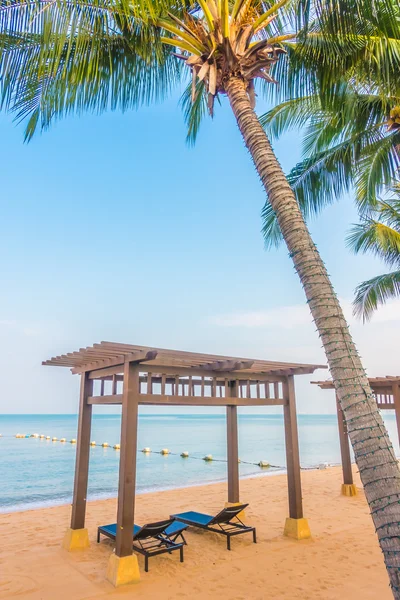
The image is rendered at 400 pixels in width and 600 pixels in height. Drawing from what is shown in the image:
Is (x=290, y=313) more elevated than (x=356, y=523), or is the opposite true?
(x=290, y=313)

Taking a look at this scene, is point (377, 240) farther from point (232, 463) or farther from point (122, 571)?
point (122, 571)

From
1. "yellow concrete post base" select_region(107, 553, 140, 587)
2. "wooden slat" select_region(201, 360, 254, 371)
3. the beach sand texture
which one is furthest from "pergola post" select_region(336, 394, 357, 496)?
"yellow concrete post base" select_region(107, 553, 140, 587)

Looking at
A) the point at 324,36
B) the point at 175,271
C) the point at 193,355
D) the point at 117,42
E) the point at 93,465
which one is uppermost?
the point at 175,271

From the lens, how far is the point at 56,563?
541 cm

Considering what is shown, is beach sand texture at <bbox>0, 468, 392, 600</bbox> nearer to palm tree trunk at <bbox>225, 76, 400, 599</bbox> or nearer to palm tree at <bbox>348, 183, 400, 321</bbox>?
palm tree trunk at <bbox>225, 76, 400, 599</bbox>

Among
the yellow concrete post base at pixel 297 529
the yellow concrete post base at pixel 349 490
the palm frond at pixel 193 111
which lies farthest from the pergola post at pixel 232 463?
the palm frond at pixel 193 111

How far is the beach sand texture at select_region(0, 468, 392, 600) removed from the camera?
4504mm

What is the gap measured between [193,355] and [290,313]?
22253 millimetres

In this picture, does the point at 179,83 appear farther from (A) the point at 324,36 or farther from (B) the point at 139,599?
(B) the point at 139,599

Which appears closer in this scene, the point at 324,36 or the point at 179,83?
the point at 324,36

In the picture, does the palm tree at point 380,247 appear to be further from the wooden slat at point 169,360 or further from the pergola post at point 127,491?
the pergola post at point 127,491

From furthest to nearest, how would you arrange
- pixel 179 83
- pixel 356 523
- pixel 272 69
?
pixel 356 523 → pixel 179 83 → pixel 272 69

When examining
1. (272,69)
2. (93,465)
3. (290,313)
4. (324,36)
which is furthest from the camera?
(290,313)

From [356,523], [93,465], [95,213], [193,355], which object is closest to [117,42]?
[193,355]
